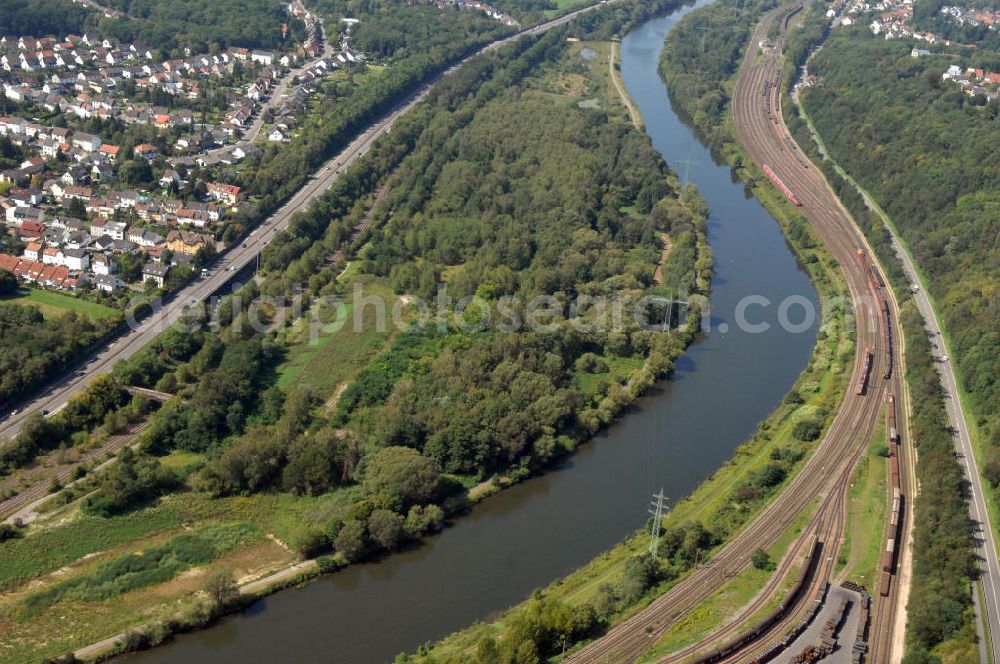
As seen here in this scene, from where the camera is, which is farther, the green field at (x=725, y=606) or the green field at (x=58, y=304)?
the green field at (x=58, y=304)

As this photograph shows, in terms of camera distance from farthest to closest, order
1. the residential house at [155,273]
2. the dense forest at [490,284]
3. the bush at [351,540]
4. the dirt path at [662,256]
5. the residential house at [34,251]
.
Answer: the dirt path at [662,256] → the residential house at [34,251] → the residential house at [155,273] → the dense forest at [490,284] → the bush at [351,540]

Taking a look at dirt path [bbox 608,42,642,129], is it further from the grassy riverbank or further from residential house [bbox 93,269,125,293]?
residential house [bbox 93,269,125,293]

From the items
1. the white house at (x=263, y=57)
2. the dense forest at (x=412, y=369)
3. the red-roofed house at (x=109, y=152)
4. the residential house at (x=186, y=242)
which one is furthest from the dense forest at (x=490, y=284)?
the white house at (x=263, y=57)

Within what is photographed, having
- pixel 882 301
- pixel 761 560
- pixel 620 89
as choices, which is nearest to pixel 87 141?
pixel 620 89

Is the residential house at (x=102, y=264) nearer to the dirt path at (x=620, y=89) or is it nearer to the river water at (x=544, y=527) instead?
the river water at (x=544, y=527)

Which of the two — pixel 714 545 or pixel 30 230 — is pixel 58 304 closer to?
pixel 30 230

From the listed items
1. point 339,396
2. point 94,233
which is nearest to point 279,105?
point 94,233

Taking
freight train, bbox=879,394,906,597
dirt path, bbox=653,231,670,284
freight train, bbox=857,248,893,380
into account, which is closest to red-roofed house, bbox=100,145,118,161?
dirt path, bbox=653,231,670,284
